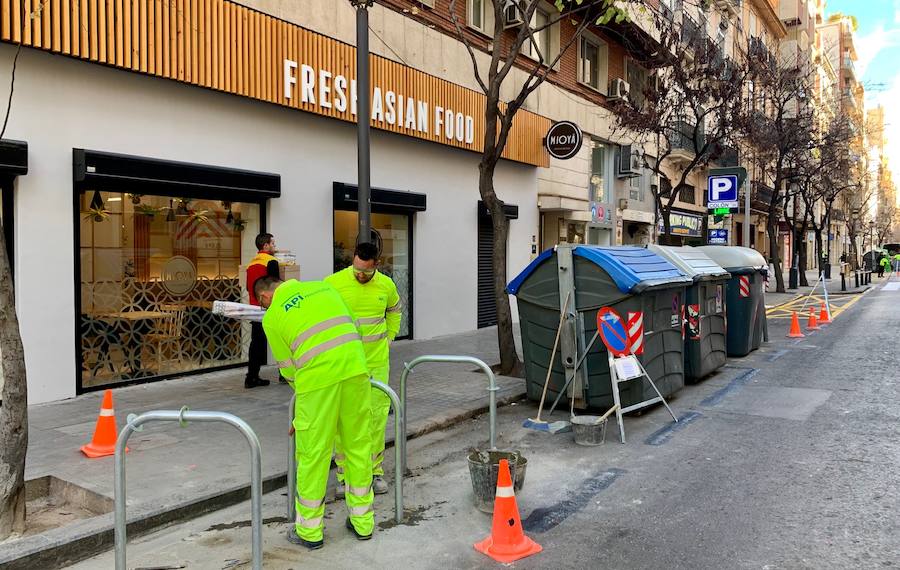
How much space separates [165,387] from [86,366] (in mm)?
918

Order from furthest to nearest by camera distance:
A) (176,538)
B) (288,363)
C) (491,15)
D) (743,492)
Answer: (491,15) → (743,492) → (176,538) → (288,363)

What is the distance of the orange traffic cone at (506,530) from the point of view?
3980mm

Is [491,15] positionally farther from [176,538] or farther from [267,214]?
[176,538]

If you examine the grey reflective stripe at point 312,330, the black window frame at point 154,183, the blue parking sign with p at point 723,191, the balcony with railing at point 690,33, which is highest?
the balcony with railing at point 690,33

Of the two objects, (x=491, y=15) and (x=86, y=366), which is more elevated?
(x=491, y=15)

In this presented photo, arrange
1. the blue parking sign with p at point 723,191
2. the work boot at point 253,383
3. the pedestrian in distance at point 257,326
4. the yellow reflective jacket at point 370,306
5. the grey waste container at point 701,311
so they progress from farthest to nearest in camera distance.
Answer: the blue parking sign with p at point 723,191
the grey waste container at point 701,311
the work boot at point 253,383
the pedestrian in distance at point 257,326
the yellow reflective jacket at point 370,306

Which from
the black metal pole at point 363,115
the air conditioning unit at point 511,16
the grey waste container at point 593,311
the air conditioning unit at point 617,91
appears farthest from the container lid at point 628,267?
the air conditioning unit at point 617,91

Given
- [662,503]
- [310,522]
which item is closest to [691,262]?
[662,503]

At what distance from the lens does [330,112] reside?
10.3 m

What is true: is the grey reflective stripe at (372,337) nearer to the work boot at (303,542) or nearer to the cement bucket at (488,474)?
the cement bucket at (488,474)

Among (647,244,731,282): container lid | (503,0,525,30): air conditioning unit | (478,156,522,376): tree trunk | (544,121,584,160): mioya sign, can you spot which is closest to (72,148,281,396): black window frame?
(478,156,522,376): tree trunk

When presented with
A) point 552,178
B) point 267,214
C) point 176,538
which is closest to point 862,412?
point 176,538

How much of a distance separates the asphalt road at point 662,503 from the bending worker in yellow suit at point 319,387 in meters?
0.35

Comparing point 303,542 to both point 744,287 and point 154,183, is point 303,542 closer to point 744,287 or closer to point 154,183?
point 154,183
